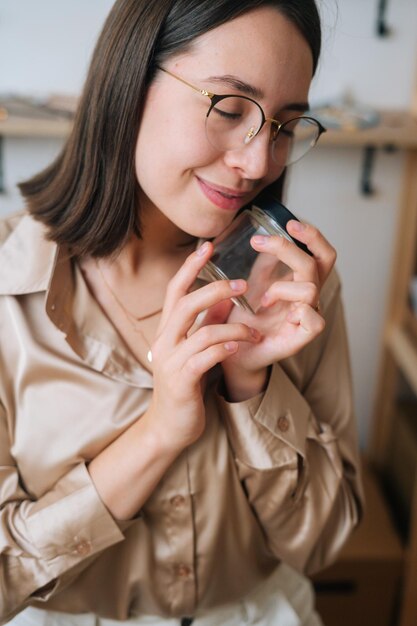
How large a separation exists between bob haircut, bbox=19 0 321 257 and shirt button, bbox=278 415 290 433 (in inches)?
13.6

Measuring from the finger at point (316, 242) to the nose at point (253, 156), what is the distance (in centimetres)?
8

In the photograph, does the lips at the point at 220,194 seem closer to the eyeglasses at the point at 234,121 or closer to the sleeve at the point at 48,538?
the eyeglasses at the point at 234,121

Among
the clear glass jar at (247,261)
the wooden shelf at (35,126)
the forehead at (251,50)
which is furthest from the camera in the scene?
the wooden shelf at (35,126)

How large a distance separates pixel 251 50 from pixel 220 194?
18 centimetres

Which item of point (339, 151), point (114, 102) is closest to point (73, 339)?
point (114, 102)

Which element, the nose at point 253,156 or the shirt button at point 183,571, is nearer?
the nose at point 253,156

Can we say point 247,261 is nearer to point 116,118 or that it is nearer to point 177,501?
point 116,118

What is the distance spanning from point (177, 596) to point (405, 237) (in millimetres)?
1428

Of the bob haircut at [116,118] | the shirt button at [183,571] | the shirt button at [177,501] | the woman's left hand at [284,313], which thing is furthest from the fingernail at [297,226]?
the shirt button at [183,571]

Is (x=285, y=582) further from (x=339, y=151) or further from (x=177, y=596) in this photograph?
(x=339, y=151)

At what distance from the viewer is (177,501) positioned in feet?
→ 3.32

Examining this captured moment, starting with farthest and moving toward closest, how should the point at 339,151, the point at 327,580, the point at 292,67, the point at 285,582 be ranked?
1. the point at 339,151
2. the point at 327,580
3. the point at 285,582
4. the point at 292,67

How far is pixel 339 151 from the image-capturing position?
204cm

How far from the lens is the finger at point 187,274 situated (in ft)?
2.74
